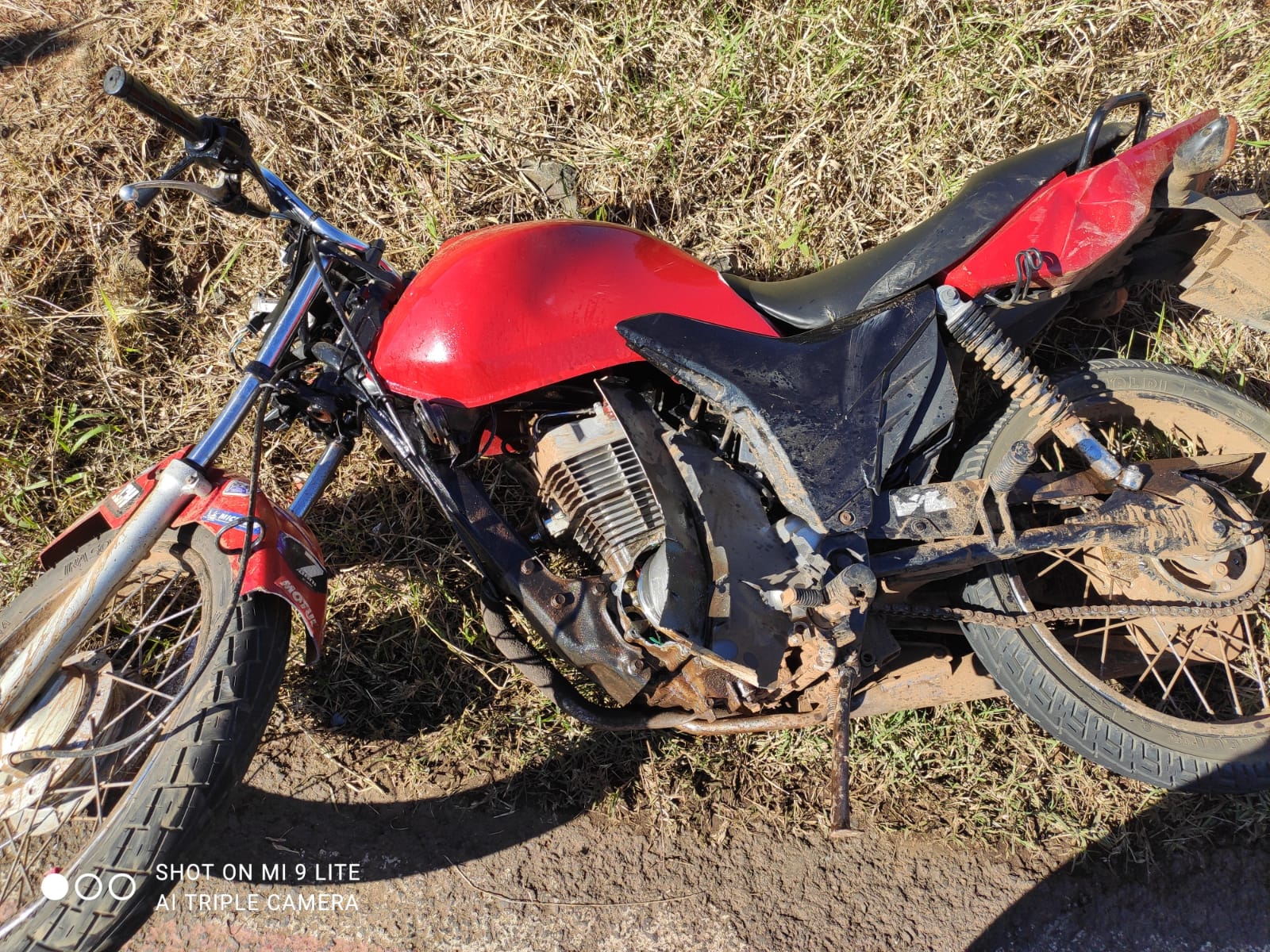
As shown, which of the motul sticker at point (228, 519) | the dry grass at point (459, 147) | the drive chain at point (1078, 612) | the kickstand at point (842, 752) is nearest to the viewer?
the kickstand at point (842, 752)

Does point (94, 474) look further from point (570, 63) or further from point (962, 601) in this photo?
point (962, 601)

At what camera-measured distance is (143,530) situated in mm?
2088

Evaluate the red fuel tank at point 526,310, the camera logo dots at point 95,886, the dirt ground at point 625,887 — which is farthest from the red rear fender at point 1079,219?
the camera logo dots at point 95,886

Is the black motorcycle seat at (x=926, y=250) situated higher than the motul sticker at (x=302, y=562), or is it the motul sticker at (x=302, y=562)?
the black motorcycle seat at (x=926, y=250)

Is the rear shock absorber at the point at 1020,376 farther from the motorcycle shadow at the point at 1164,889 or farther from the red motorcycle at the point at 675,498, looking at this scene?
the motorcycle shadow at the point at 1164,889

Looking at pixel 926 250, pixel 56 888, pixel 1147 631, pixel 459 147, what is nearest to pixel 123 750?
pixel 56 888

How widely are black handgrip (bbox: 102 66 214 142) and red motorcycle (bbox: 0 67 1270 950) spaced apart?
0.01 meters

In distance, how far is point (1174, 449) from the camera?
9.38 feet

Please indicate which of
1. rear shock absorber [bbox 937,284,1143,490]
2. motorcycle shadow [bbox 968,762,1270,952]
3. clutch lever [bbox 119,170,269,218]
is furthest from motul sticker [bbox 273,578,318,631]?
motorcycle shadow [bbox 968,762,1270,952]

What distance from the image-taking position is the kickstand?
201 centimetres

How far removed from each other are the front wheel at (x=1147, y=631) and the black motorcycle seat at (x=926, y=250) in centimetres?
54

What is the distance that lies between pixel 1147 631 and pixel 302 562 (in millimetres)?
2575

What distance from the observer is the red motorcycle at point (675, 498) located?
2014 millimetres

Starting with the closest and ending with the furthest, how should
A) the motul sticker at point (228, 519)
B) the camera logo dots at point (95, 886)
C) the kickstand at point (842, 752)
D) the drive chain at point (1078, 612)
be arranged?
the camera logo dots at point (95, 886), the kickstand at point (842, 752), the motul sticker at point (228, 519), the drive chain at point (1078, 612)
